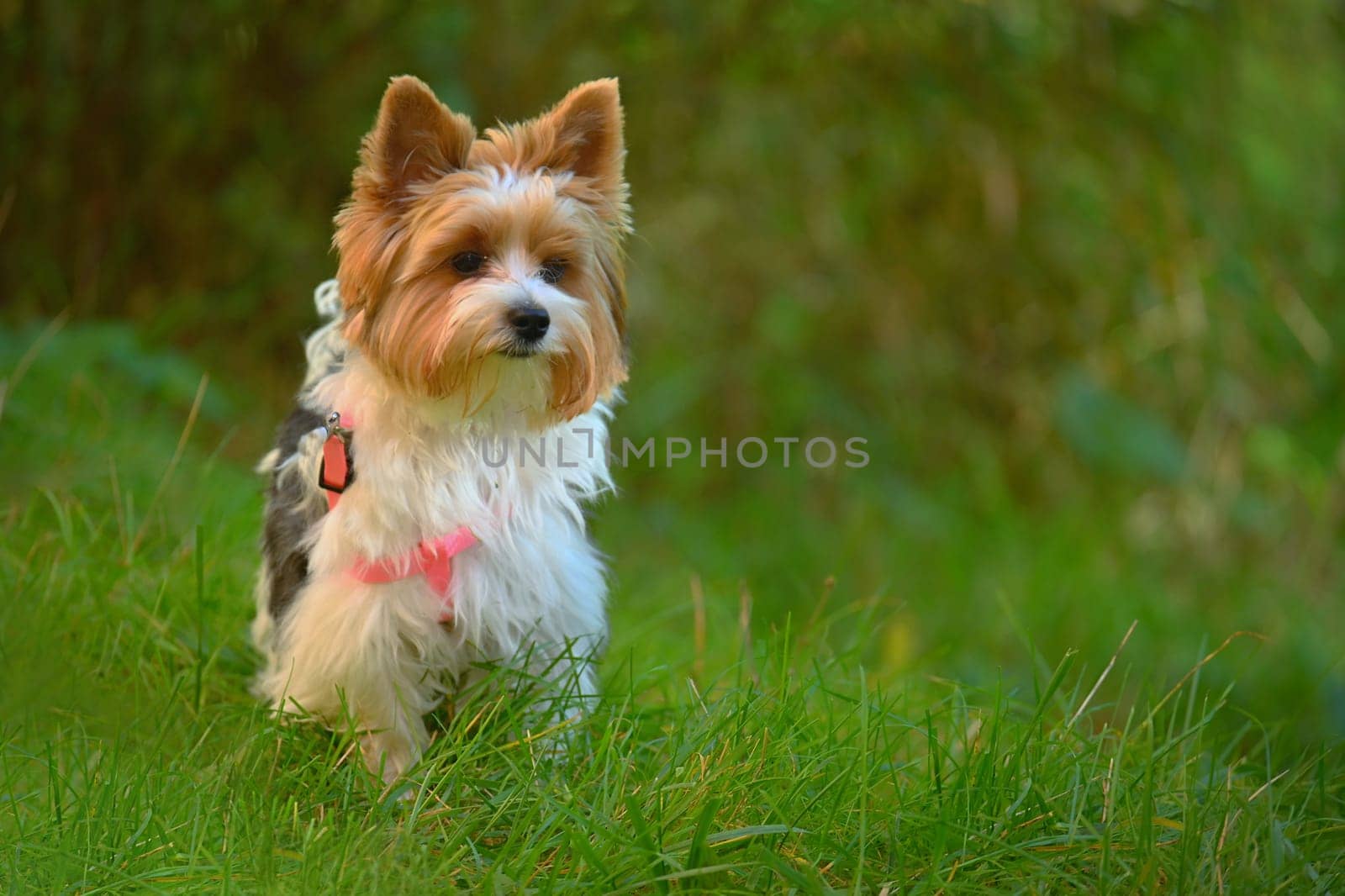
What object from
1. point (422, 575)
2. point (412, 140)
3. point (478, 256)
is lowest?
point (422, 575)

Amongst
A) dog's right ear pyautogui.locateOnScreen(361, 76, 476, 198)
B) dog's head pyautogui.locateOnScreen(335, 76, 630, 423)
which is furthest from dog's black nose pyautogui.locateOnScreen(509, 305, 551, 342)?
dog's right ear pyautogui.locateOnScreen(361, 76, 476, 198)

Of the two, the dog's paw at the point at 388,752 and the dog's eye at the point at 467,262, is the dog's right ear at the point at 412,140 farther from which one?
the dog's paw at the point at 388,752

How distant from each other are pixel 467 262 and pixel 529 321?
24 centimetres

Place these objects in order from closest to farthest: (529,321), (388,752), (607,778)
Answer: (607,778)
(529,321)
(388,752)

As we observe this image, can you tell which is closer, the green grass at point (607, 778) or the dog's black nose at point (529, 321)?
the green grass at point (607, 778)

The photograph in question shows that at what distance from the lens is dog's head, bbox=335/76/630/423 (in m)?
2.90

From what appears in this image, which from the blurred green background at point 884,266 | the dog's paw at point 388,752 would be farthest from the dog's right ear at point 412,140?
the blurred green background at point 884,266

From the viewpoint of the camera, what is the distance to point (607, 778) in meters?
2.75

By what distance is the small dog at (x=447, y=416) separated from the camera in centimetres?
294

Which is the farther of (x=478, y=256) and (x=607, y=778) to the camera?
(x=478, y=256)

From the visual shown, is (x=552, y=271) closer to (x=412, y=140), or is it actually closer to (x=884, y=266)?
(x=412, y=140)

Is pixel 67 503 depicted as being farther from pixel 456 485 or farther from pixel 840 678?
pixel 840 678

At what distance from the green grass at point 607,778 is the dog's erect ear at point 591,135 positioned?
1.19 metres

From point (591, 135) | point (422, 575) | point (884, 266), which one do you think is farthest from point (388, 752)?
point (884, 266)
